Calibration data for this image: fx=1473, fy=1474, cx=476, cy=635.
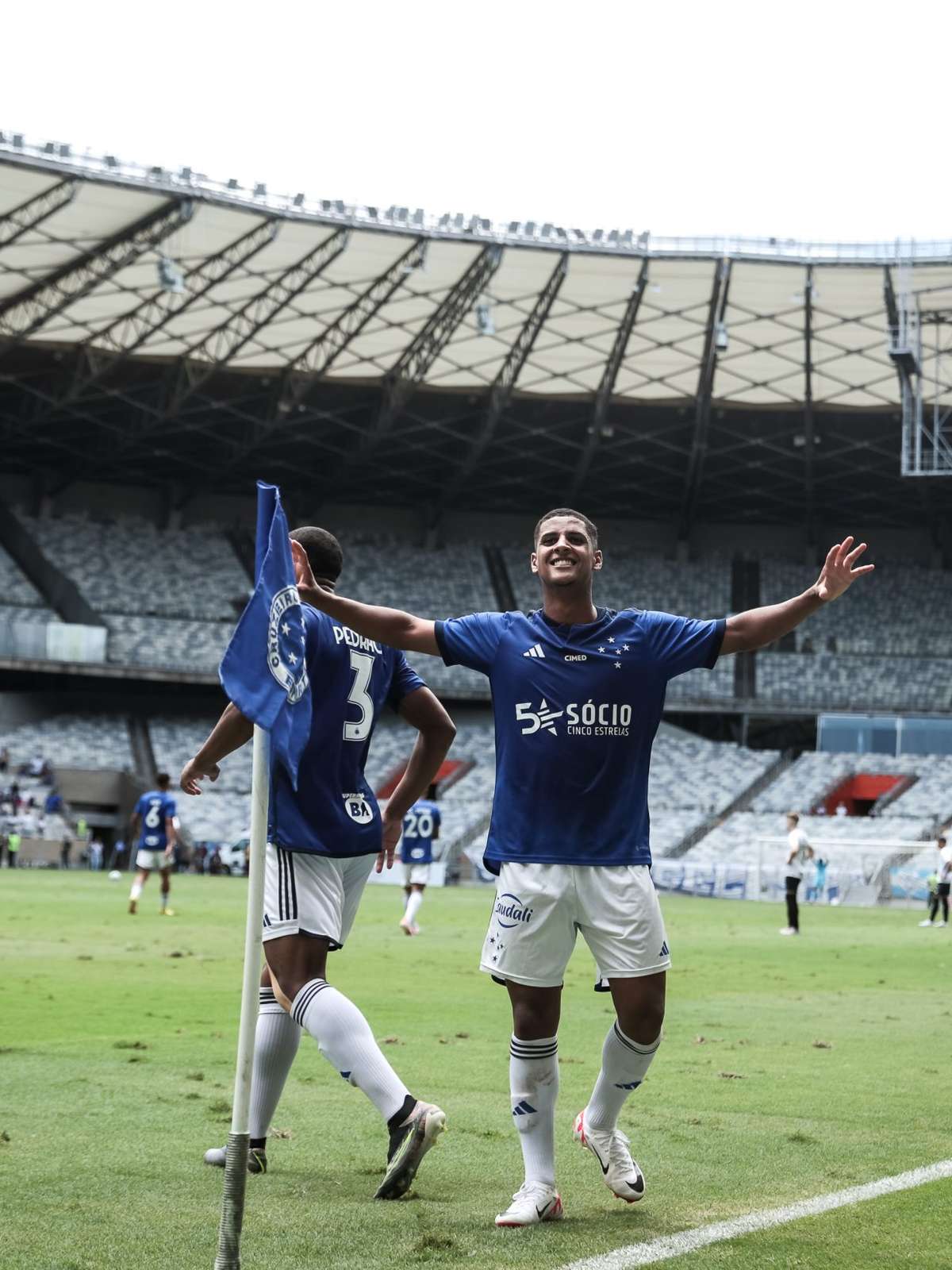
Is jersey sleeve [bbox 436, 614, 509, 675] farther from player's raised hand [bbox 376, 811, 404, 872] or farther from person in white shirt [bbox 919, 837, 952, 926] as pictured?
person in white shirt [bbox 919, 837, 952, 926]

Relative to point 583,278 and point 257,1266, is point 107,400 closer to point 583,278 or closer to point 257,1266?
point 583,278

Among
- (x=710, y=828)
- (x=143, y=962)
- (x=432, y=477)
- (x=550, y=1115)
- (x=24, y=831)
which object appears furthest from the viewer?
(x=432, y=477)

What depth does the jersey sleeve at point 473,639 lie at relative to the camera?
593 centimetres

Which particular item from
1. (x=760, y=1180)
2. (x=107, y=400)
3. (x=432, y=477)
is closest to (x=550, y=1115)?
(x=760, y=1180)

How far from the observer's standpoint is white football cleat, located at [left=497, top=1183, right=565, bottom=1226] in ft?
17.1

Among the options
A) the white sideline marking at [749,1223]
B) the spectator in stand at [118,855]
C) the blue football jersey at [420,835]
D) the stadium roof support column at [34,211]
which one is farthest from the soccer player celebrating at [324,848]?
the spectator in stand at [118,855]

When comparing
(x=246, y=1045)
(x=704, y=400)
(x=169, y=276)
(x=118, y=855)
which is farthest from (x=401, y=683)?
(x=118, y=855)

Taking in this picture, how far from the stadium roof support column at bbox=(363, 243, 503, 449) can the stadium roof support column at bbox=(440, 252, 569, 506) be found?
205 cm

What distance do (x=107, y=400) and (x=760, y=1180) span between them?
1904 inches

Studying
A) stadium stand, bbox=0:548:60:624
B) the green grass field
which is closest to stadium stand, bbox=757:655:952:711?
stadium stand, bbox=0:548:60:624

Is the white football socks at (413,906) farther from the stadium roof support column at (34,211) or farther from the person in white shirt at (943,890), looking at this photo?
the stadium roof support column at (34,211)

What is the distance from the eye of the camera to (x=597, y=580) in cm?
6259

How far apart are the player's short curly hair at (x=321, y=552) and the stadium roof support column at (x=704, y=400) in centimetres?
3667

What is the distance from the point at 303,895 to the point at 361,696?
3.02 feet
